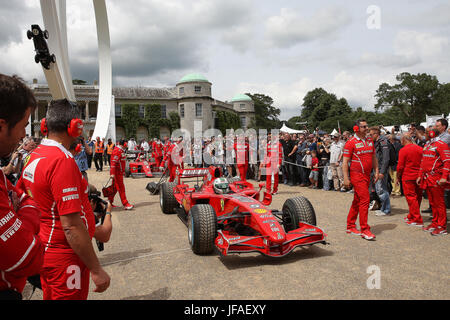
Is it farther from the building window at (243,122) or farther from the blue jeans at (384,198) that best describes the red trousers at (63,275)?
the building window at (243,122)

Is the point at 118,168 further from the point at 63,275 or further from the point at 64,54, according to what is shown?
the point at 64,54

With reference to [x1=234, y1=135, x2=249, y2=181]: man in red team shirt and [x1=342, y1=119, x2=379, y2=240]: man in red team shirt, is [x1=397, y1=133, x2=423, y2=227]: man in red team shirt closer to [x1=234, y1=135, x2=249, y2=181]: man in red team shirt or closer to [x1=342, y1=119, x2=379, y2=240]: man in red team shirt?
[x1=342, y1=119, x2=379, y2=240]: man in red team shirt

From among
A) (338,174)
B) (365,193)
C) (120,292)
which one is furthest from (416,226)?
(120,292)

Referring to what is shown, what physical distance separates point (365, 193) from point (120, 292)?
14.7 feet

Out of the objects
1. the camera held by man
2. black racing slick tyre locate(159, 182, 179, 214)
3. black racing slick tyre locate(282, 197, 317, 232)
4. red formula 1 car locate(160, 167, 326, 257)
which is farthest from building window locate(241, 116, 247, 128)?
the camera held by man

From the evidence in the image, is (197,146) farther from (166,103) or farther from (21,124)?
(166,103)

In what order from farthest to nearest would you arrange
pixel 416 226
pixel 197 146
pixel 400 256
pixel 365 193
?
pixel 197 146, pixel 416 226, pixel 365 193, pixel 400 256

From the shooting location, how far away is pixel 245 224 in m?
5.24

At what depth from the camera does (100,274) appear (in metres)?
2.01

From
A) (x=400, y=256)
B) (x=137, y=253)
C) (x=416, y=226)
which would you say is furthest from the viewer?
(x=416, y=226)

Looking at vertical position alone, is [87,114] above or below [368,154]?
above

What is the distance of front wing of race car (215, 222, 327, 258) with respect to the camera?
4.48 meters

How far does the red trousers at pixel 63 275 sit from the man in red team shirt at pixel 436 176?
20.0 ft

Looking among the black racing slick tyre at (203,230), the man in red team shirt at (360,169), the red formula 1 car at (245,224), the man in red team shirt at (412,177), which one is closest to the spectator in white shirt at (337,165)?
the man in red team shirt at (412,177)
